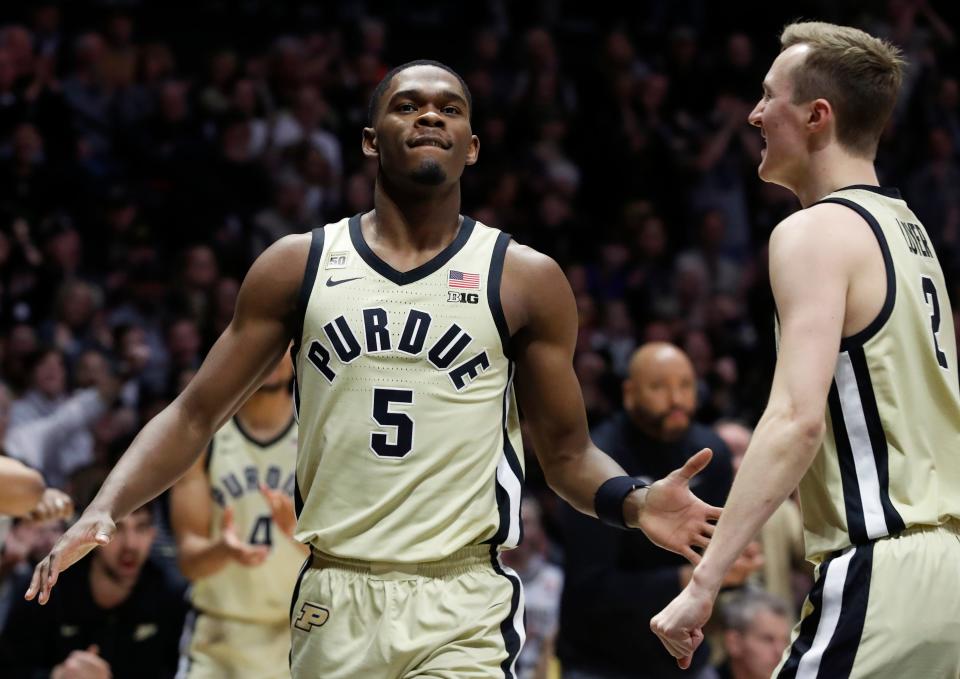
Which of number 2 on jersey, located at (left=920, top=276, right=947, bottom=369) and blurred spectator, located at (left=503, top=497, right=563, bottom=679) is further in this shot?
blurred spectator, located at (left=503, top=497, right=563, bottom=679)

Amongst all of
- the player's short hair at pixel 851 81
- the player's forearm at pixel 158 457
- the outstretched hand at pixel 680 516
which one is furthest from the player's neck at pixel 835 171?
the player's forearm at pixel 158 457

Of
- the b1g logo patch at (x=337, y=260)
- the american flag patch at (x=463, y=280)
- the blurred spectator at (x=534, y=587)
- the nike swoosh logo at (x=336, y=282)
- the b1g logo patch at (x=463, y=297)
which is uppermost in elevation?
the b1g logo patch at (x=337, y=260)

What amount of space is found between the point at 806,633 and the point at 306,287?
5.48 feet

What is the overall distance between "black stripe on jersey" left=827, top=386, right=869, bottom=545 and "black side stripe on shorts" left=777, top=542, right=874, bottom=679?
43 millimetres

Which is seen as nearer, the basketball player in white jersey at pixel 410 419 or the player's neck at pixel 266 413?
the basketball player in white jersey at pixel 410 419

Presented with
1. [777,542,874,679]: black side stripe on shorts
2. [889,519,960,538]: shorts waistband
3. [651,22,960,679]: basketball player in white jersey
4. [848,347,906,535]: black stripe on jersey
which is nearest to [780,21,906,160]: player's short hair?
[651,22,960,679]: basketball player in white jersey

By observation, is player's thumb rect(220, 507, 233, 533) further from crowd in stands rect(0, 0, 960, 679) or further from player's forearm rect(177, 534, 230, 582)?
crowd in stands rect(0, 0, 960, 679)

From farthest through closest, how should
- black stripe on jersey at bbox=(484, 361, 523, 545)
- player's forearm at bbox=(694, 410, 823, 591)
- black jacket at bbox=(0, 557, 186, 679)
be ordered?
black jacket at bbox=(0, 557, 186, 679) → black stripe on jersey at bbox=(484, 361, 523, 545) → player's forearm at bbox=(694, 410, 823, 591)

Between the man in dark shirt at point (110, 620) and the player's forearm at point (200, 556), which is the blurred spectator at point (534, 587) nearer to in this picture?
the man in dark shirt at point (110, 620)

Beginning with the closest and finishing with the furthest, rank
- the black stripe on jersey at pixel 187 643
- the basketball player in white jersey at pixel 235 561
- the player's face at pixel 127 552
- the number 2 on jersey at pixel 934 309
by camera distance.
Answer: the number 2 on jersey at pixel 934 309 < the basketball player in white jersey at pixel 235 561 < the black stripe on jersey at pixel 187 643 < the player's face at pixel 127 552

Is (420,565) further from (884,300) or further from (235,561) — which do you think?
(235,561)

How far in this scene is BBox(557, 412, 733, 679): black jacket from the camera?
626cm

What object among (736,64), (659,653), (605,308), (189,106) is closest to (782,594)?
(659,653)

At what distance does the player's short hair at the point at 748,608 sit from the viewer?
20.0 ft
